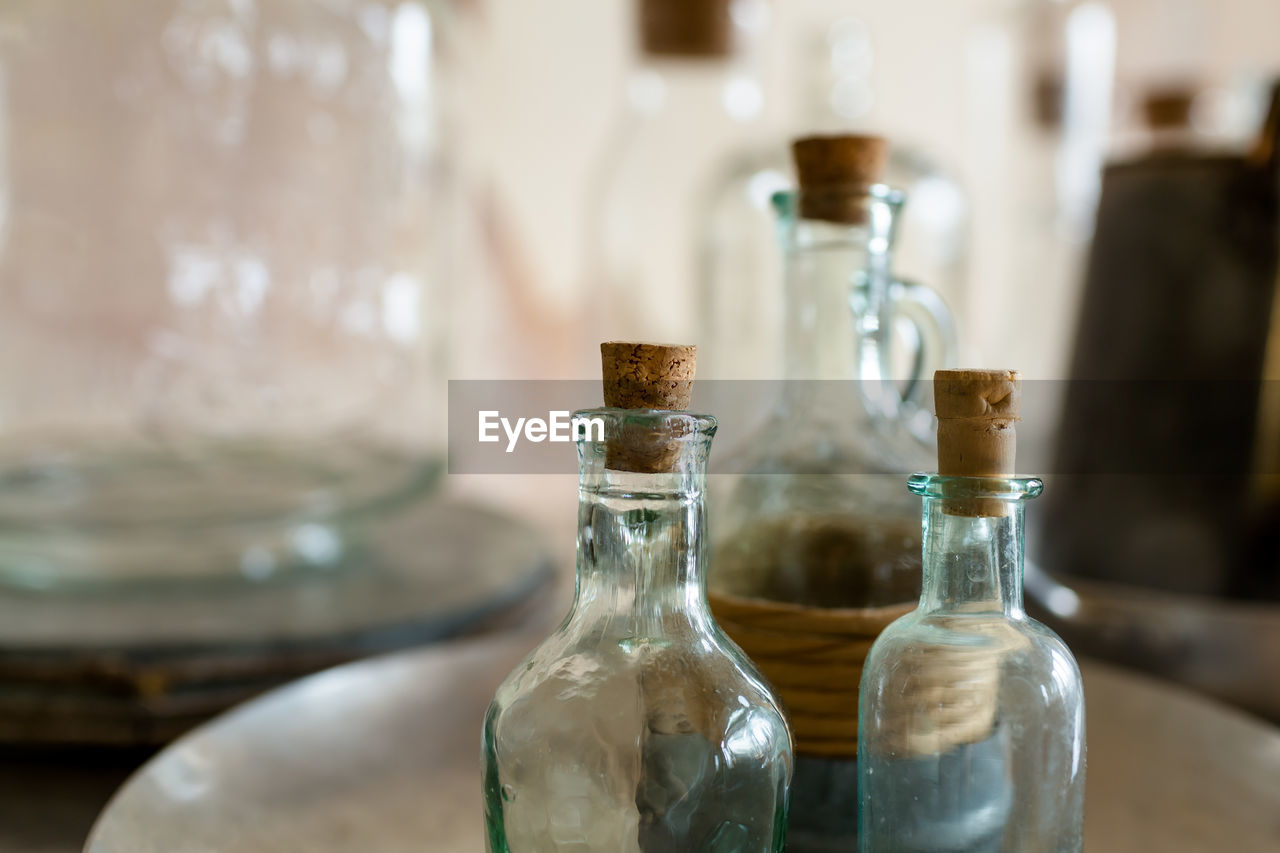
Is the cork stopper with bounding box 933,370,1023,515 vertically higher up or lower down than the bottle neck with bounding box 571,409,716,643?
higher up

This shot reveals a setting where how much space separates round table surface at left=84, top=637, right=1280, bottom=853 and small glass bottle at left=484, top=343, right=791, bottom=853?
4.0 inches

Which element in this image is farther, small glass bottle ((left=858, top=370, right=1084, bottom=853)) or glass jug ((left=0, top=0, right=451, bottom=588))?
glass jug ((left=0, top=0, right=451, bottom=588))

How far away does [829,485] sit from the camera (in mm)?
300

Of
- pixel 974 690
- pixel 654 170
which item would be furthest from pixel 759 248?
pixel 974 690

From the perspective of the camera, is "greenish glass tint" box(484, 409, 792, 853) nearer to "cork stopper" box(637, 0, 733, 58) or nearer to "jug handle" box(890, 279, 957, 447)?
"jug handle" box(890, 279, 957, 447)

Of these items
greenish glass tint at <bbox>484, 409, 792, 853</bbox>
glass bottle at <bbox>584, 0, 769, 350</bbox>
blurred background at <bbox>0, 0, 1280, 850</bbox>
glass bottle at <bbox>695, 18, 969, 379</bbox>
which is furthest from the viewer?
glass bottle at <bbox>584, 0, 769, 350</bbox>

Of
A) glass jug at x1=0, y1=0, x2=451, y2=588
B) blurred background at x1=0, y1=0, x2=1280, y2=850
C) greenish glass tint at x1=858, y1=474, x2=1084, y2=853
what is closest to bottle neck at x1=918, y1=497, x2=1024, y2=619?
greenish glass tint at x1=858, y1=474, x2=1084, y2=853

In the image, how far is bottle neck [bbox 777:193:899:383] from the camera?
0.29m

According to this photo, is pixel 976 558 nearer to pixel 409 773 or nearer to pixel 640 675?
pixel 640 675

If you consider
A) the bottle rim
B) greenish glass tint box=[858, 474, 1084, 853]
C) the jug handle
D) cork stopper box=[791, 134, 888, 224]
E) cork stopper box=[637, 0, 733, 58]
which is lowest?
greenish glass tint box=[858, 474, 1084, 853]

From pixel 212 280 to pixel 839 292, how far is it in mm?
351

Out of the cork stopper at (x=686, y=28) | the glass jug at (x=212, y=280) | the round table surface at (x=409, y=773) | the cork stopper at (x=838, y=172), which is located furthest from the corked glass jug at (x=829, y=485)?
the cork stopper at (x=686, y=28)

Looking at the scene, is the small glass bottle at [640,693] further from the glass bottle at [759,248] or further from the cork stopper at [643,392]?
the glass bottle at [759,248]

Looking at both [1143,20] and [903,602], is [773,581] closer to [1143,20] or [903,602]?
[903,602]
